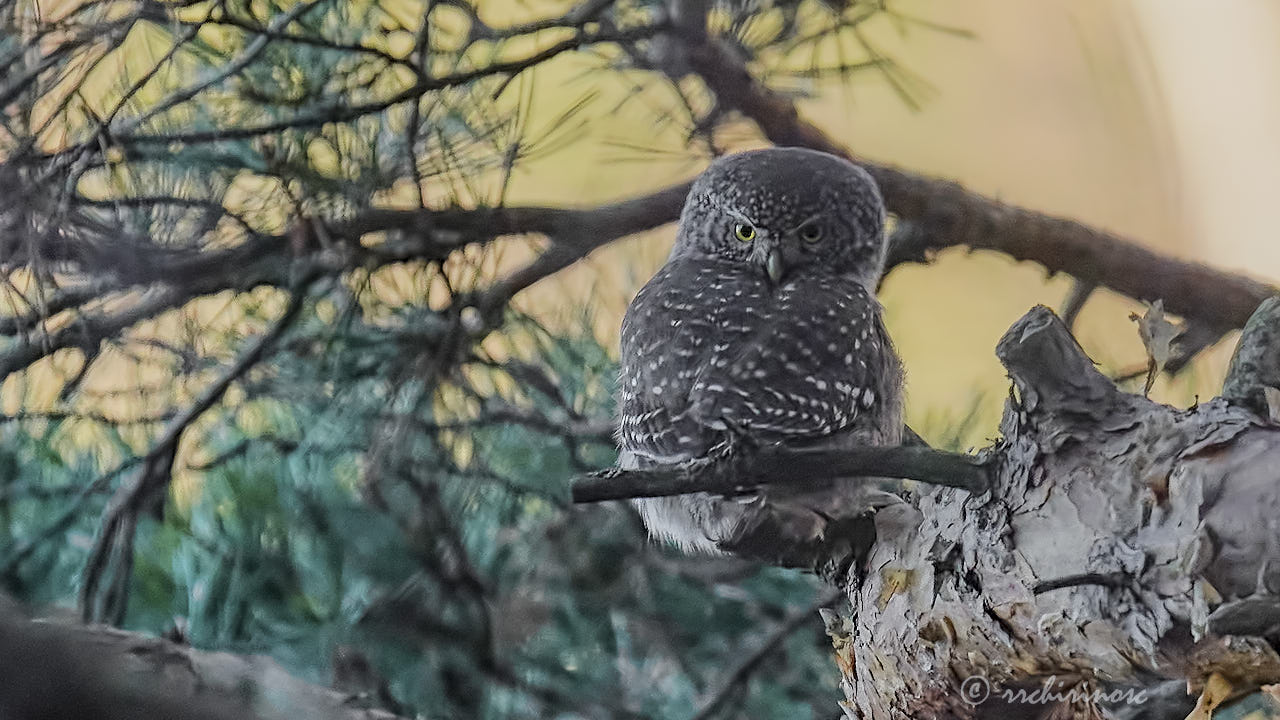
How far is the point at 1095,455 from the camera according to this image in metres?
0.37

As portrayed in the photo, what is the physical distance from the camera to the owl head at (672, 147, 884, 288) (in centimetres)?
57

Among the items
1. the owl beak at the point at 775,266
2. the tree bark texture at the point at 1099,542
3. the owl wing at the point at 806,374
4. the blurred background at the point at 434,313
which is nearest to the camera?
the tree bark texture at the point at 1099,542

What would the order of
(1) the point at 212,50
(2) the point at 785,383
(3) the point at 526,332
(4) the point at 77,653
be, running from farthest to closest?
(3) the point at 526,332 → (1) the point at 212,50 → (2) the point at 785,383 → (4) the point at 77,653

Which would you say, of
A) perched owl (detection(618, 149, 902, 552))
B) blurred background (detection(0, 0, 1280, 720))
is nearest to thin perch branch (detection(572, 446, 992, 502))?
perched owl (detection(618, 149, 902, 552))

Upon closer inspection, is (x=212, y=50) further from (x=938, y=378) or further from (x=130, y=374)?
(x=938, y=378)

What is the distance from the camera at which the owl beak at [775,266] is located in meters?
0.57

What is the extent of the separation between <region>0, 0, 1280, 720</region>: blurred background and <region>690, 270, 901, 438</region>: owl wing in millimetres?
308

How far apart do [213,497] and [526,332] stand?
281 millimetres

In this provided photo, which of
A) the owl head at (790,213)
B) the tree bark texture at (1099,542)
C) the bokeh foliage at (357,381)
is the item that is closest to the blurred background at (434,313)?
the bokeh foliage at (357,381)

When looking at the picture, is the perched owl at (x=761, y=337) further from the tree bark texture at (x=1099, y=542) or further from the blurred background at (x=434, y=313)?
the blurred background at (x=434, y=313)

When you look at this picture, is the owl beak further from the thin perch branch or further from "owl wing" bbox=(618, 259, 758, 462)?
the thin perch branch

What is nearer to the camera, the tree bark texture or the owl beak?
the tree bark texture

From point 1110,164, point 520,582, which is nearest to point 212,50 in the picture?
point 520,582

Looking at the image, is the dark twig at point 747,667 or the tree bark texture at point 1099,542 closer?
the tree bark texture at point 1099,542
